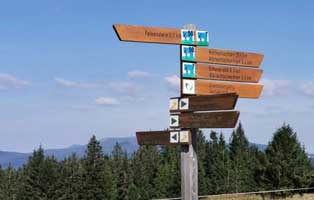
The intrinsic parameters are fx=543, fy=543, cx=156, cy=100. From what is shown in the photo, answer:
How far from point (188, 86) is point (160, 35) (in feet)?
2.90

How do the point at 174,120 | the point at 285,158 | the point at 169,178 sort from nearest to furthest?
the point at 174,120 → the point at 285,158 → the point at 169,178

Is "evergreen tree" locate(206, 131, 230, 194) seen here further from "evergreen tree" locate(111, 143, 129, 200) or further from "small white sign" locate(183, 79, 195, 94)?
"small white sign" locate(183, 79, 195, 94)

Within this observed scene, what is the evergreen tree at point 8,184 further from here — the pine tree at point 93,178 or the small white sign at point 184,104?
the small white sign at point 184,104

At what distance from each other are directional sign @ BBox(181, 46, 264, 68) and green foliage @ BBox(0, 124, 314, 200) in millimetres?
59851

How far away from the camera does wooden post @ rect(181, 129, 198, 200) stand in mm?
8195

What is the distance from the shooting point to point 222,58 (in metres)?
8.62

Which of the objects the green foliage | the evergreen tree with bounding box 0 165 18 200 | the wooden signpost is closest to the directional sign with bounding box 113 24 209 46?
the wooden signpost

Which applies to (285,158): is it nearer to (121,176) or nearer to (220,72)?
(220,72)

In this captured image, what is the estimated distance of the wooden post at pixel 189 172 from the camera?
323 inches

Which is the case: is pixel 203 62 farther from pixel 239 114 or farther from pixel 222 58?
pixel 239 114

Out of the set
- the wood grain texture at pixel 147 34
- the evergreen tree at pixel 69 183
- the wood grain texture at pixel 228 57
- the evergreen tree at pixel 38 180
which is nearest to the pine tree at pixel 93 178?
the evergreen tree at pixel 69 183

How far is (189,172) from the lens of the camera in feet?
27.0

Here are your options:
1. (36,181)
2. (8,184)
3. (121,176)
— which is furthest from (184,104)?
(8,184)

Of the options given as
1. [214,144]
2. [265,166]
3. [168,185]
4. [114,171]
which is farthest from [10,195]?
[265,166]
